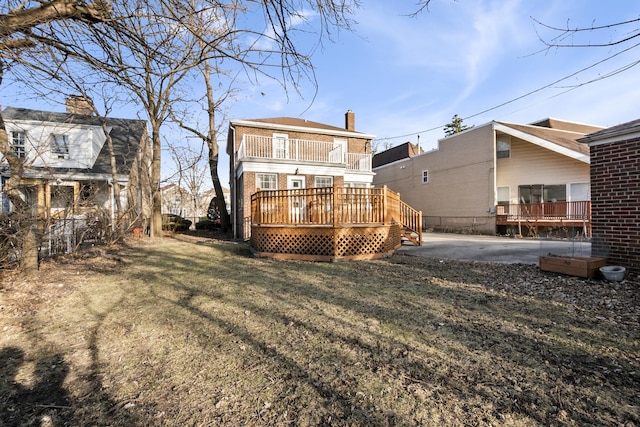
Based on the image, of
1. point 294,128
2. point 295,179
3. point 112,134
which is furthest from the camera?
point 112,134

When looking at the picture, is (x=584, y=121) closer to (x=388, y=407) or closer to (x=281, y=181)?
(x=281, y=181)

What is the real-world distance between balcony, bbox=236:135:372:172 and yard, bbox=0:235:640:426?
10556mm

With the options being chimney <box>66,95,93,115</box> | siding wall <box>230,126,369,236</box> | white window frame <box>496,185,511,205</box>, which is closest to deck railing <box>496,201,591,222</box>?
white window frame <box>496,185,511,205</box>

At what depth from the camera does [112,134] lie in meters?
18.8

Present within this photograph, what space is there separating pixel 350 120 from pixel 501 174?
10604mm

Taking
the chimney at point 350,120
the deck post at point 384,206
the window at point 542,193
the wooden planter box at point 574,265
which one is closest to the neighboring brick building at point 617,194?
the wooden planter box at point 574,265

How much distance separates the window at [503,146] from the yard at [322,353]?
14.5 meters

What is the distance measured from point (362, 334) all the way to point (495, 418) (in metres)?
1.56

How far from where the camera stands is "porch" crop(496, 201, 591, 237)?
46.4ft

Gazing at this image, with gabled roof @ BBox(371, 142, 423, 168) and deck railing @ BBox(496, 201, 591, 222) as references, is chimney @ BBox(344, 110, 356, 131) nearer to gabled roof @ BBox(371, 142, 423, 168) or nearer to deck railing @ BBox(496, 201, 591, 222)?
gabled roof @ BBox(371, 142, 423, 168)

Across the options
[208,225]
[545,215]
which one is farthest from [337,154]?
[545,215]

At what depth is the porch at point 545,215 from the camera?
1414 centimetres

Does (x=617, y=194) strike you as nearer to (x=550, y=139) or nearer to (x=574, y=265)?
(x=574, y=265)

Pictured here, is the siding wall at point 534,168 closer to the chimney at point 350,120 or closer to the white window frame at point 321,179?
the chimney at point 350,120
